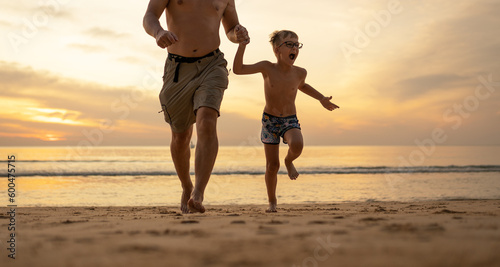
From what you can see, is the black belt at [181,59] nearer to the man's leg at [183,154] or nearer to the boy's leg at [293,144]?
the man's leg at [183,154]

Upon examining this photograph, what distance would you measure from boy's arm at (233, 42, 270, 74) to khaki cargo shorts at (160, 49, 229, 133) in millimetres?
511

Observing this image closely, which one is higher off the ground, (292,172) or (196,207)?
(292,172)

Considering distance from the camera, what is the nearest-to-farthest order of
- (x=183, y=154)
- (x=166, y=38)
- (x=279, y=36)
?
(x=166, y=38)
(x=183, y=154)
(x=279, y=36)

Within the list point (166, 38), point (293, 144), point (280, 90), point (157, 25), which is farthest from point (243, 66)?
point (166, 38)

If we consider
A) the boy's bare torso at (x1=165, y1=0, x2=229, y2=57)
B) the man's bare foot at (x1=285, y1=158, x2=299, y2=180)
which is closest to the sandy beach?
the boy's bare torso at (x1=165, y1=0, x2=229, y2=57)

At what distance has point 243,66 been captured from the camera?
16.9ft

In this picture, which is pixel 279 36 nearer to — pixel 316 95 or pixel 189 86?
pixel 316 95

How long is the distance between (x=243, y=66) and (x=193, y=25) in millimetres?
1047

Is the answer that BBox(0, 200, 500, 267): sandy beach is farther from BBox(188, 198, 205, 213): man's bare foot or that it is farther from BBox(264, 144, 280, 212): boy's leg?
BBox(264, 144, 280, 212): boy's leg

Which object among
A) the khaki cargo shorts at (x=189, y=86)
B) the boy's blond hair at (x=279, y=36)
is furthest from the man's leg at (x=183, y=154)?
the boy's blond hair at (x=279, y=36)

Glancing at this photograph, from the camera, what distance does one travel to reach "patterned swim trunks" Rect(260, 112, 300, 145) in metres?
5.33

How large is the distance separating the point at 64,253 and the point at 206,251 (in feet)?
2.10

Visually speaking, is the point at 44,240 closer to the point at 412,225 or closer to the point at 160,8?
the point at 412,225

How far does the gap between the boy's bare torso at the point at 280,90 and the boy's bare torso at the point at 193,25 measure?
4.57 ft
